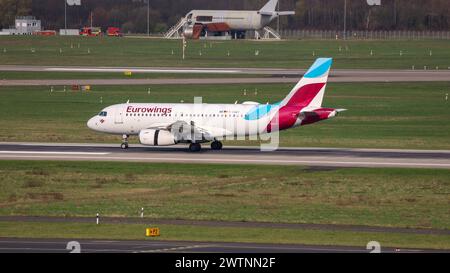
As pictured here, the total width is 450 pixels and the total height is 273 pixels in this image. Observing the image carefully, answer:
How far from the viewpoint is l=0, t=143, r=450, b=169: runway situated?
66.2 m

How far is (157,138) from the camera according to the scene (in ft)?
233

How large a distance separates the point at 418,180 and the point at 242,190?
34.7 feet

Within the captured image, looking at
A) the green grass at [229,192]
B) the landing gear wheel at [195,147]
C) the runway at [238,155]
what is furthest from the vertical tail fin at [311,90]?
the green grass at [229,192]

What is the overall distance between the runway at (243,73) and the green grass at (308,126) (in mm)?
4928

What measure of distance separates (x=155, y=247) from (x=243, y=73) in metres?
95.5

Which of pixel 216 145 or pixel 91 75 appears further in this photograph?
pixel 91 75

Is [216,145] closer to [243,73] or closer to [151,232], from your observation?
[151,232]

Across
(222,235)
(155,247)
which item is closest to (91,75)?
(222,235)

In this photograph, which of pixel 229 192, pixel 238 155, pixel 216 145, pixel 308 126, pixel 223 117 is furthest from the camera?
pixel 308 126

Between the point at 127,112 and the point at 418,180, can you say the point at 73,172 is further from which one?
the point at 418,180

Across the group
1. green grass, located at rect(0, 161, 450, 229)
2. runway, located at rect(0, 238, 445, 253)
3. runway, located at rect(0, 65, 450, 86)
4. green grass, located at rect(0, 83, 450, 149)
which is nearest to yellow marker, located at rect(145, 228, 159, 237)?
runway, located at rect(0, 238, 445, 253)

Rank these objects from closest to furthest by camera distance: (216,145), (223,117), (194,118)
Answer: (223,117), (194,118), (216,145)

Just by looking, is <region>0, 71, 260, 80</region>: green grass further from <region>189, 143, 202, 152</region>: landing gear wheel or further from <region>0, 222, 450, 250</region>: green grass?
<region>0, 222, 450, 250</region>: green grass
